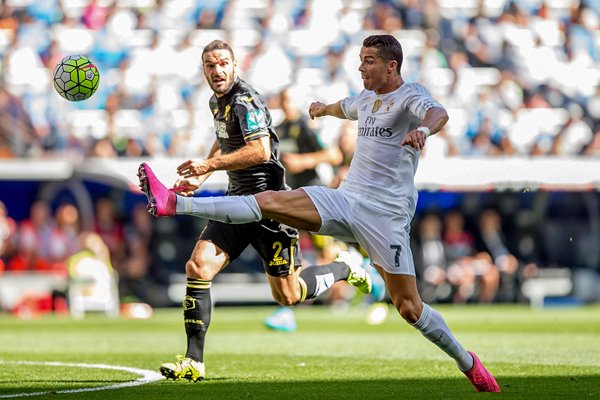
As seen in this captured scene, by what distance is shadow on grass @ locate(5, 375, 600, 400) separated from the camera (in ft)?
→ 23.9

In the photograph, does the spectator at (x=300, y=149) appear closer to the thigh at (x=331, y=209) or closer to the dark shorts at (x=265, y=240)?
the dark shorts at (x=265, y=240)

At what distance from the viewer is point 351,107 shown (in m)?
8.39

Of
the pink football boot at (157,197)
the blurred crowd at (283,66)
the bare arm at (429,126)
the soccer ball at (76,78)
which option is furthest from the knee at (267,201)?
the blurred crowd at (283,66)

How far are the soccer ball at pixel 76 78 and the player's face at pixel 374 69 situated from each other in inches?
89.9

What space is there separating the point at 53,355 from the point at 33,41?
12971mm

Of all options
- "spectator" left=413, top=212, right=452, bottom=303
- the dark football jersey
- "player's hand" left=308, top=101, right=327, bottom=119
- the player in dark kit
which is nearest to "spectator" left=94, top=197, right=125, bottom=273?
"spectator" left=413, top=212, right=452, bottom=303

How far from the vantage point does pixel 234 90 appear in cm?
877

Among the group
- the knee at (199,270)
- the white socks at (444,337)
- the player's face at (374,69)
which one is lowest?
the white socks at (444,337)

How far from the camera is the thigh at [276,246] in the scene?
29.7 ft

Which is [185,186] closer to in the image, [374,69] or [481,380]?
[374,69]

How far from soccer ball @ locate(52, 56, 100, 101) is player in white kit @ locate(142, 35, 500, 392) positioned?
1.58m

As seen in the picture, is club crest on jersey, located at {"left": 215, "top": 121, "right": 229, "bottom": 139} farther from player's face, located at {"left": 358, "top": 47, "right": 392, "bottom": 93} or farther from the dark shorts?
player's face, located at {"left": 358, "top": 47, "right": 392, "bottom": 93}

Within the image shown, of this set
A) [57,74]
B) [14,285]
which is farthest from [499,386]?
[14,285]

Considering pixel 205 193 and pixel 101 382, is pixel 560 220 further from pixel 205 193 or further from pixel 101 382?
pixel 101 382
